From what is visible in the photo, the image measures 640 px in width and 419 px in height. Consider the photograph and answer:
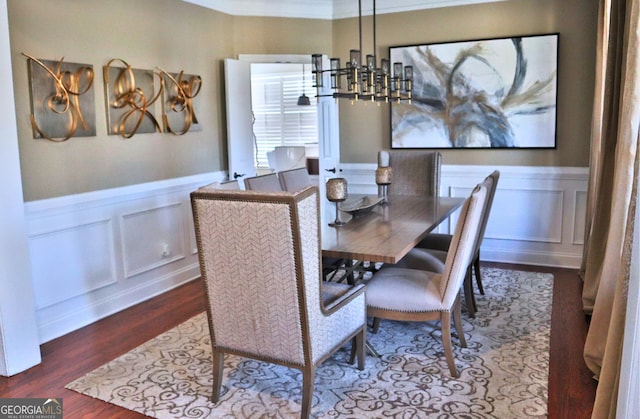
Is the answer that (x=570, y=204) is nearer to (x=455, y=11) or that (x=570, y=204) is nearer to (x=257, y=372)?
(x=455, y=11)

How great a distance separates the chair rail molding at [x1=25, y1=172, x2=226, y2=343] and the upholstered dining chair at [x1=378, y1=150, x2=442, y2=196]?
1.73 metres

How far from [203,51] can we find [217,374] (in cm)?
316

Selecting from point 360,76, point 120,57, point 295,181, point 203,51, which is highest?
point 203,51

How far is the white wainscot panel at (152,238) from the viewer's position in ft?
13.2

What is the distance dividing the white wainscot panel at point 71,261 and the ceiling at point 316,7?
239 centimetres

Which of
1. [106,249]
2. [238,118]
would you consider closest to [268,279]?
[106,249]

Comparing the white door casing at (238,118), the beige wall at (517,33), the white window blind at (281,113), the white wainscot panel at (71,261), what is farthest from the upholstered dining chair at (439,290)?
the white window blind at (281,113)

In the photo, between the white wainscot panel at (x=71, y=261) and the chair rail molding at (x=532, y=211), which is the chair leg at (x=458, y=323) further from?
the white wainscot panel at (x=71, y=261)

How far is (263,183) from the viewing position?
3664mm

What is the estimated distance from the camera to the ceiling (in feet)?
16.2

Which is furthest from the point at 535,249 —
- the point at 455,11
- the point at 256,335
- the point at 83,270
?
the point at 83,270

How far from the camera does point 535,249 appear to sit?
4.86 m

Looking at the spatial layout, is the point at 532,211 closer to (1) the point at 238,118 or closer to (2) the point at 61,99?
(1) the point at 238,118

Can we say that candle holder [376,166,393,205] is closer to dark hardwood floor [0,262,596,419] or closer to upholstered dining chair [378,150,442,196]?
upholstered dining chair [378,150,442,196]
